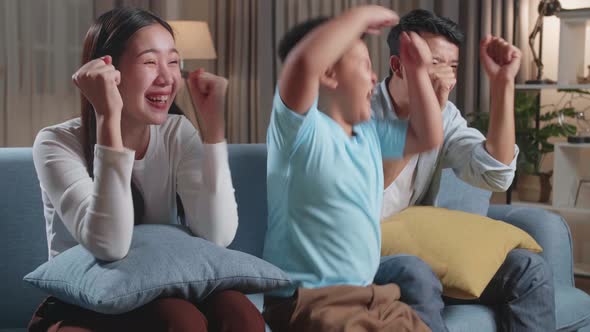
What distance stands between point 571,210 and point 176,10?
2.17 metres

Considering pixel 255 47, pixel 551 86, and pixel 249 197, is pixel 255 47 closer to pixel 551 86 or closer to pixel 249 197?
pixel 551 86

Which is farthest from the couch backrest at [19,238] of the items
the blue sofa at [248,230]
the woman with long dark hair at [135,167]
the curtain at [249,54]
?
the curtain at [249,54]

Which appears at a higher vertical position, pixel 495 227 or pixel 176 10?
pixel 176 10

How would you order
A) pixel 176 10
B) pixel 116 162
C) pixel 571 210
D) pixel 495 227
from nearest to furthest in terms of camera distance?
pixel 116 162 < pixel 495 227 < pixel 571 210 < pixel 176 10

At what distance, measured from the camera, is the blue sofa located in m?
1.67

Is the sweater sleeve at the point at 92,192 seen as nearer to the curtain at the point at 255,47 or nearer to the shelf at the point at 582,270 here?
the shelf at the point at 582,270

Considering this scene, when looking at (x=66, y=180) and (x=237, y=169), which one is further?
(x=237, y=169)

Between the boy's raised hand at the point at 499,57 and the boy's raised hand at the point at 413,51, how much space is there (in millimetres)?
220

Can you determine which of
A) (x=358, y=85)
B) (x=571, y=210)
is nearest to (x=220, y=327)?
(x=358, y=85)

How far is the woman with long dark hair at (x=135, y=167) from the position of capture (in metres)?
1.21

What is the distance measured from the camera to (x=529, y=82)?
3.70 m

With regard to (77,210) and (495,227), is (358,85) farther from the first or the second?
(495,227)

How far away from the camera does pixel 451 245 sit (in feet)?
5.95

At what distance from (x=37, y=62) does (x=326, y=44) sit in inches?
117
